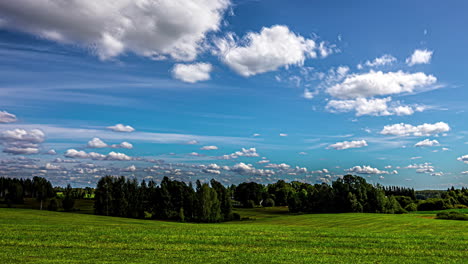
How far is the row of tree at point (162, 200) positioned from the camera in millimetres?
104125

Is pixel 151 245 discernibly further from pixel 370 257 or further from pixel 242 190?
pixel 242 190

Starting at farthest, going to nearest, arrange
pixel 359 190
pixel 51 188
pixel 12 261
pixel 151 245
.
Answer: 1. pixel 51 188
2. pixel 359 190
3. pixel 151 245
4. pixel 12 261

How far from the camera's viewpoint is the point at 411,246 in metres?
26.5

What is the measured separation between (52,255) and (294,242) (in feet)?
60.3

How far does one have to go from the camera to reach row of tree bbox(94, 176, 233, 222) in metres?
104

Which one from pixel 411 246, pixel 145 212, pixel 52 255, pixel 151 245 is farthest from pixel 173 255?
pixel 145 212

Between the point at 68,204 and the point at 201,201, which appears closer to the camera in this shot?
the point at 201,201

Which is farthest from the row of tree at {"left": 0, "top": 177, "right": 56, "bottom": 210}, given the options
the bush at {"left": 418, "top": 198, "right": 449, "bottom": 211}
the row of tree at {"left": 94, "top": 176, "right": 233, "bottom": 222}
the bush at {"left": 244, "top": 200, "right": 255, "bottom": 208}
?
the bush at {"left": 418, "top": 198, "right": 449, "bottom": 211}

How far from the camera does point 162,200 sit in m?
114

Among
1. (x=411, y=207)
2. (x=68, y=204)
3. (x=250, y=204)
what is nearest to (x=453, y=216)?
(x=411, y=207)

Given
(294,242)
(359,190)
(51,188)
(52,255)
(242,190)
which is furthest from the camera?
(242,190)

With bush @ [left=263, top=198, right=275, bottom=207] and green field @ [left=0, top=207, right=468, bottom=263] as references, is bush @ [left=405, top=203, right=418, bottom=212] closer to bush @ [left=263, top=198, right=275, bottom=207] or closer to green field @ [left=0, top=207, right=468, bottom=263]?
bush @ [left=263, top=198, right=275, bottom=207]

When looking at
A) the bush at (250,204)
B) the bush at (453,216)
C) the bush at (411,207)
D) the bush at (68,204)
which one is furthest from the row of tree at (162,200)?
the bush at (411,207)

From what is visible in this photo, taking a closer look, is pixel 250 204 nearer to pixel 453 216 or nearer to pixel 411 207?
pixel 411 207
